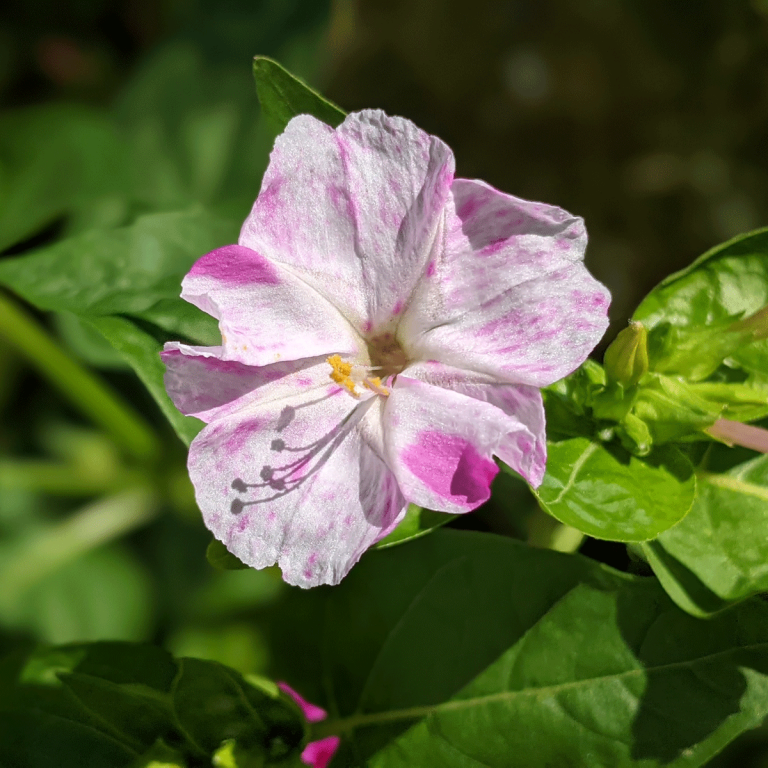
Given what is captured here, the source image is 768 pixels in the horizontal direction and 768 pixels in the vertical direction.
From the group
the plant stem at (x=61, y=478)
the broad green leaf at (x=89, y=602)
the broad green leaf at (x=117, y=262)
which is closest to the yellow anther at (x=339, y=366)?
the broad green leaf at (x=117, y=262)

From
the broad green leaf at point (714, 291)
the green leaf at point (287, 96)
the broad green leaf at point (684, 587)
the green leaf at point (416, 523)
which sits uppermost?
the green leaf at point (287, 96)

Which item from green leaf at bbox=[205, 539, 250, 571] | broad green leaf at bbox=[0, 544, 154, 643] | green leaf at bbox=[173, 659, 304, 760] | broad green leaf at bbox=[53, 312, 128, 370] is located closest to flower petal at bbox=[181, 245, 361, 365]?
green leaf at bbox=[205, 539, 250, 571]

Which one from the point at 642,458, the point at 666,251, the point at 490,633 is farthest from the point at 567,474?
the point at 666,251

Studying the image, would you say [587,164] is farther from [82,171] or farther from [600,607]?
Answer: [600,607]

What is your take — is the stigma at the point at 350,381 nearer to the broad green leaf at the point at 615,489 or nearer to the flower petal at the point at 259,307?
the flower petal at the point at 259,307

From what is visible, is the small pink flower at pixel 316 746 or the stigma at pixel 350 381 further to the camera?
the small pink flower at pixel 316 746

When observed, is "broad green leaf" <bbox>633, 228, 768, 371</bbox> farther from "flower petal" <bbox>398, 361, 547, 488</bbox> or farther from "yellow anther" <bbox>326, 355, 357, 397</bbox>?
"yellow anther" <bbox>326, 355, 357, 397</bbox>
